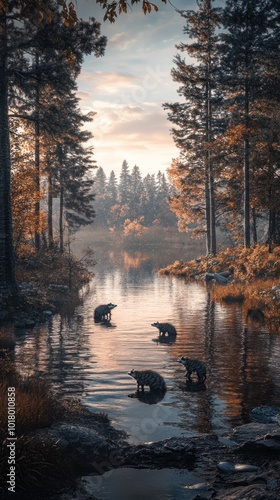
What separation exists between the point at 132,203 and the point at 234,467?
136 m

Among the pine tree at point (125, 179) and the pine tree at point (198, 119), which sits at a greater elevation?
the pine tree at point (125, 179)

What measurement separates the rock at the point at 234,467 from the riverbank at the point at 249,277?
11049mm

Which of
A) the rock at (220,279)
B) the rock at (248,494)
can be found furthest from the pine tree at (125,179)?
the rock at (248,494)

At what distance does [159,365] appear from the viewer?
42.4ft

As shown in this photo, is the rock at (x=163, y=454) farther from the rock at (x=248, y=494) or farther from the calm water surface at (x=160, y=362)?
the rock at (x=248, y=494)

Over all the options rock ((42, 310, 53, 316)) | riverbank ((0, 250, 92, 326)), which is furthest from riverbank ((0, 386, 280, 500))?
rock ((42, 310, 53, 316))

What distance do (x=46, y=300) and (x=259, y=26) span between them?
74.4 feet

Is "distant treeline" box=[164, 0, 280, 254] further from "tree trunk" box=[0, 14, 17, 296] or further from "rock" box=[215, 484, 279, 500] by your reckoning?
"rock" box=[215, 484, 279, 500]

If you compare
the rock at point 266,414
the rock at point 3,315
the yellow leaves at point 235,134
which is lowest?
the rock at point 266,414

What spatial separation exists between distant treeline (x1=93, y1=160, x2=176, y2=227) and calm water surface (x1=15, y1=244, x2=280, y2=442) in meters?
101

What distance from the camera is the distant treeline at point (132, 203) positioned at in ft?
429

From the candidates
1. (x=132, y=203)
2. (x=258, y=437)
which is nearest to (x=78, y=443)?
(x=258, y=437)

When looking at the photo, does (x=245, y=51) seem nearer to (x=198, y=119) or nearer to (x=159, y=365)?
(x=198, y=119)

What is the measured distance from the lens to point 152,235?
117 metres
